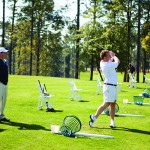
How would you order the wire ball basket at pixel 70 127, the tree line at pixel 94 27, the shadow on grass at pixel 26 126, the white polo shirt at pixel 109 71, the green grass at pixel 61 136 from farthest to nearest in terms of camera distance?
the tree line at pixel 94 27 → the shadow on grass at pixel 26 126 → the white polo shirt at pixel 109 71 → the wire ball basket at pixel 70 127 → the green grass at pixel 61 136

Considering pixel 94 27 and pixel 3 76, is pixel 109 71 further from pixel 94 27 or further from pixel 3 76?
pixel 94 27

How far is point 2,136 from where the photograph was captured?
908 centimetres

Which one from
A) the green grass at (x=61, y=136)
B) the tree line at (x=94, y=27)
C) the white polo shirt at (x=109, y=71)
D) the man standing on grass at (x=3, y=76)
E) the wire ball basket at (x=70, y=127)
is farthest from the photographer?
the tree line at (x=94, y=27)

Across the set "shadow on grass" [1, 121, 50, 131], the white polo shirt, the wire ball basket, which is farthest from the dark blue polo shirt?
the white polo shirt

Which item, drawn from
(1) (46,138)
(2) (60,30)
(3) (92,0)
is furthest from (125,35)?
(1) (46,138)

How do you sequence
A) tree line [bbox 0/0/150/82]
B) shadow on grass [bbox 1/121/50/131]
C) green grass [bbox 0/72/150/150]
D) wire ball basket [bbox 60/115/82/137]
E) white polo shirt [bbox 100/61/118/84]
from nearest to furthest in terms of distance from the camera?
green grass [bbox 0/72/150/150], wire ball basket [bbox 60/115/82/137], white polo shirt [bbox 100/61/118/84], shadow on grass [bbox 1/121/50/131], tree line [bbox 0/0/150/82]

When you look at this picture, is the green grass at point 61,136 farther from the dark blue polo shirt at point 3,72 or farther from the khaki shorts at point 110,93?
the dark blue polo shirt at point 3,72

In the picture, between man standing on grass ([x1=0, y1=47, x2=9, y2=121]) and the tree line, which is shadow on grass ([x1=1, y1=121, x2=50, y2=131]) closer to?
man standing on grass ([x1=0, y1=47, x2=9, y2=121])

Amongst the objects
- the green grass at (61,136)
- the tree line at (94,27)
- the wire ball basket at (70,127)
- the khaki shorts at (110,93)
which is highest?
the tree line at (94,27)

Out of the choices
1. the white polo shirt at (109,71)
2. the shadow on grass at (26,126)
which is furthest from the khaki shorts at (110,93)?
the shadow on grass at (26,126)

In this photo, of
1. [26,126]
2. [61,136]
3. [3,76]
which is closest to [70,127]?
[61,136]

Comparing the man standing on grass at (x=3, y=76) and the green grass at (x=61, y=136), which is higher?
the man standing on grass at (x=3, y=76)

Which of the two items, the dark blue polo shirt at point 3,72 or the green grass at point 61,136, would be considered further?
the dark blue polo shirt at point 3,72

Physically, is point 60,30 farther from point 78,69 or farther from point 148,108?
point 148,108
